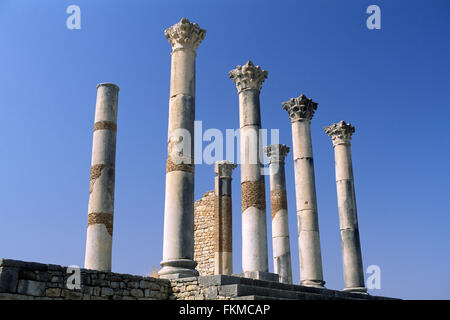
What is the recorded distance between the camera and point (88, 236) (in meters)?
16.3

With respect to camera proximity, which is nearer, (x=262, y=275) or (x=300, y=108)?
(x=262, y=275)

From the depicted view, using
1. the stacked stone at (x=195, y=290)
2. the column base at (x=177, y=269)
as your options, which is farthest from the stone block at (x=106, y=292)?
the column base at (x=177, y=269)

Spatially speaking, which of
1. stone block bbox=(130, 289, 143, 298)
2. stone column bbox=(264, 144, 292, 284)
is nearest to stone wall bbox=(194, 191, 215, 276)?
stone column bbox=(264, 144, 292, 284)

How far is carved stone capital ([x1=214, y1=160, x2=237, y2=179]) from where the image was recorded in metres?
26.3

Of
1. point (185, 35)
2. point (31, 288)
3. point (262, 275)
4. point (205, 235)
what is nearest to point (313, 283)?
point (262, 275)

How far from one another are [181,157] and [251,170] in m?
3.29

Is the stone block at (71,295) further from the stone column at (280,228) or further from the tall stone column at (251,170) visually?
the stone column at (280,228)

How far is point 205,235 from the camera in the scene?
1059 inches

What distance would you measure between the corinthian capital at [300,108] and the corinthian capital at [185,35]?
21.7ft

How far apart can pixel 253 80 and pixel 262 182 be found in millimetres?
3818

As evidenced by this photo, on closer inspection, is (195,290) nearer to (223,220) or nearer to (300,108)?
(300,108)

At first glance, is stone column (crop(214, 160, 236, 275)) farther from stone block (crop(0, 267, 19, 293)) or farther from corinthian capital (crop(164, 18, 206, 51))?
stone block (crop(0, 267, 19, 293))

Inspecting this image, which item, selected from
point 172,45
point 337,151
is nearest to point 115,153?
point 172,45

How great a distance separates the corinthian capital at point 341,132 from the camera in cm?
2385
